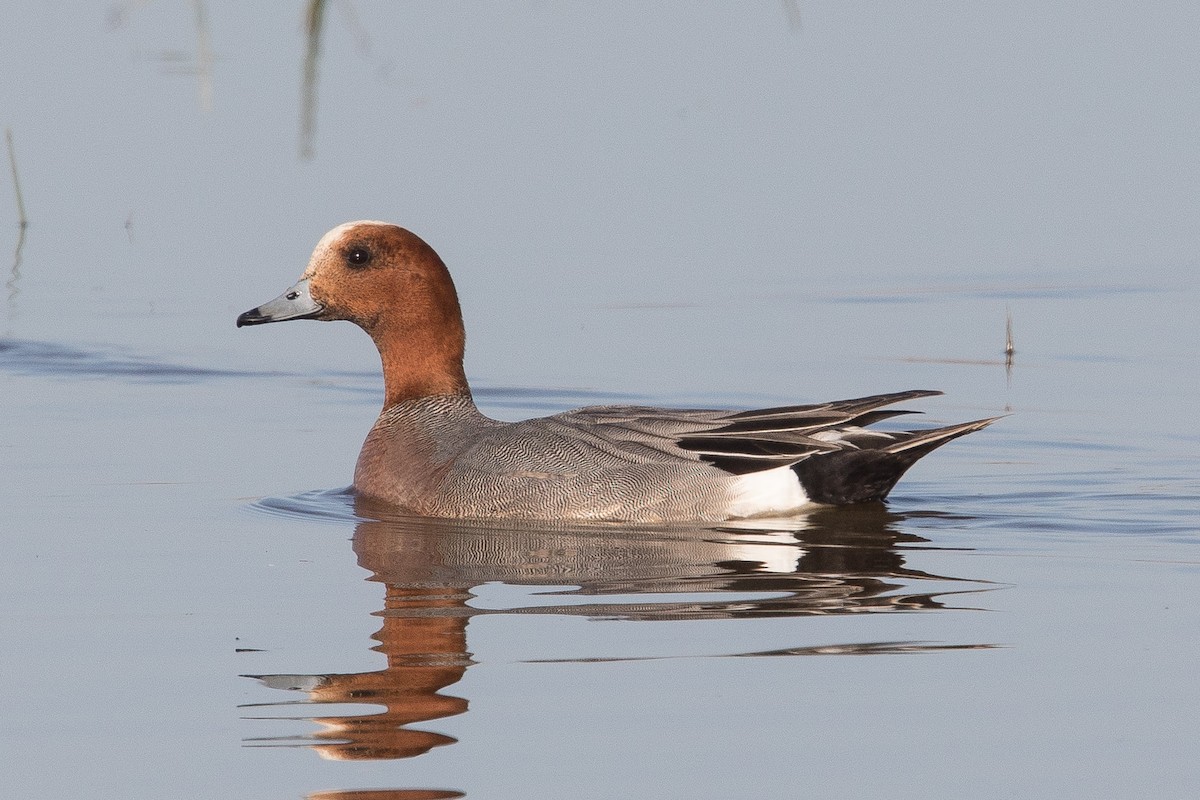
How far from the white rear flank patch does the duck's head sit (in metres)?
1.42

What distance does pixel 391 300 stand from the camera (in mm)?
8523

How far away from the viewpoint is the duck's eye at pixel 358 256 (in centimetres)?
847

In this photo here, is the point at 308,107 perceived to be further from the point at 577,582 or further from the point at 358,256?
the point at 577,582

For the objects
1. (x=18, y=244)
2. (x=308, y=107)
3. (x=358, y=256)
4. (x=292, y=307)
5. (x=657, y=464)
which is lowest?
(x=657, y=464)

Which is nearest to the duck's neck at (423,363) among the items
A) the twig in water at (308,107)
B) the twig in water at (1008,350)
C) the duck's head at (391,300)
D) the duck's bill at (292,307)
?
the duck's head at (391,300)

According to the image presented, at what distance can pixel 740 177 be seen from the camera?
13492mm

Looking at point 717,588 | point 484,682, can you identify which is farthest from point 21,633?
point 717,588

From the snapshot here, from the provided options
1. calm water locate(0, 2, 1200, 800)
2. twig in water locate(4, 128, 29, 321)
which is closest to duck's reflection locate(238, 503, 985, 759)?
calm water locate(0, 2, 1200, 800)

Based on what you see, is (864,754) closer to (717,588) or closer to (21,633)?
(717,588)

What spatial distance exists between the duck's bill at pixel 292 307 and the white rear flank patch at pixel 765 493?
6.45 feet

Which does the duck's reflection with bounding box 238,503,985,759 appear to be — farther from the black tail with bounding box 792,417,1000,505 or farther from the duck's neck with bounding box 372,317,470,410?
the duck's neck with bounding box 372,317,470,410

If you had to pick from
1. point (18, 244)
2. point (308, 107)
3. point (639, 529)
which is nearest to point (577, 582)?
point (639, 529)

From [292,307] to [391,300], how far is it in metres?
0.40

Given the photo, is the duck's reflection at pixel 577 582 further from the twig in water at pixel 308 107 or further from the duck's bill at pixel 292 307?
the twig in water at pixel 308 107
